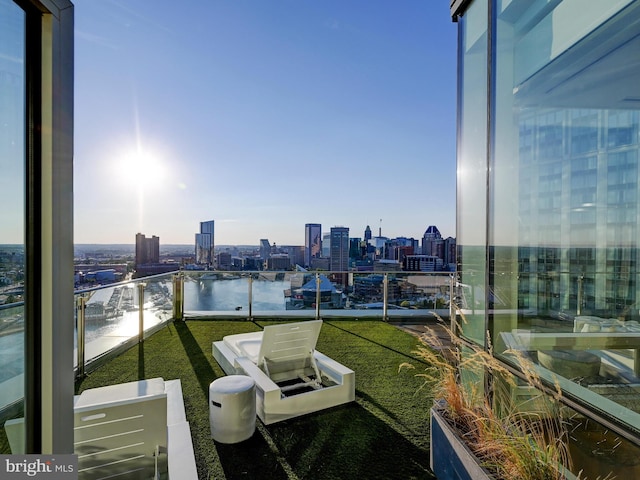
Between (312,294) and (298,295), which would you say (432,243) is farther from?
(298,295)

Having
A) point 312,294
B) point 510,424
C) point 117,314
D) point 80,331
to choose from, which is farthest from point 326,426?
point 312,294

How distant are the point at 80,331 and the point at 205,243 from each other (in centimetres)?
425

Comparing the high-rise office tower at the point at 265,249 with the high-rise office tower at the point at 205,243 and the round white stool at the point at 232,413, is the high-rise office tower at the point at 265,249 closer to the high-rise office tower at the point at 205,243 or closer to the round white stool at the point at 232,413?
the high-rise office tower at the point at 205,243

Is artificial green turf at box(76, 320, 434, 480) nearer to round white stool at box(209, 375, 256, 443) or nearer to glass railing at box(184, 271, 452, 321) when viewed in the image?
round white stool at box(209, 375, 256, 443)

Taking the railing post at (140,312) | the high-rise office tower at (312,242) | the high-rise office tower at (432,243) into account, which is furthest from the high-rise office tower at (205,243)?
the high-rise office tower at (432,243)

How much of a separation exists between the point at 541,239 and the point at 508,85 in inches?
44.2

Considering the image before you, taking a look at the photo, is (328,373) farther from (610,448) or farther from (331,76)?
(331,76)

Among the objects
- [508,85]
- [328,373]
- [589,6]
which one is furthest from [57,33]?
[328,373]

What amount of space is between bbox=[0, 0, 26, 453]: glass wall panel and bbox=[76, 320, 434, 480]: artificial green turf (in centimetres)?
152

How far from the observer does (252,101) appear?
269 inches

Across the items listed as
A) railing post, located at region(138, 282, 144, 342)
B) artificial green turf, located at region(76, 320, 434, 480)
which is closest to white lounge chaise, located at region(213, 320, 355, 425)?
artificial green turf, located at region(76, 320, 434, 480)

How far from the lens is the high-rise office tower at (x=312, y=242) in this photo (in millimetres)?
7676

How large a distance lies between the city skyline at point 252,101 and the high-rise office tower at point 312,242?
225mm

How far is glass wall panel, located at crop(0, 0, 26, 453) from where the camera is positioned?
1.24 metres
